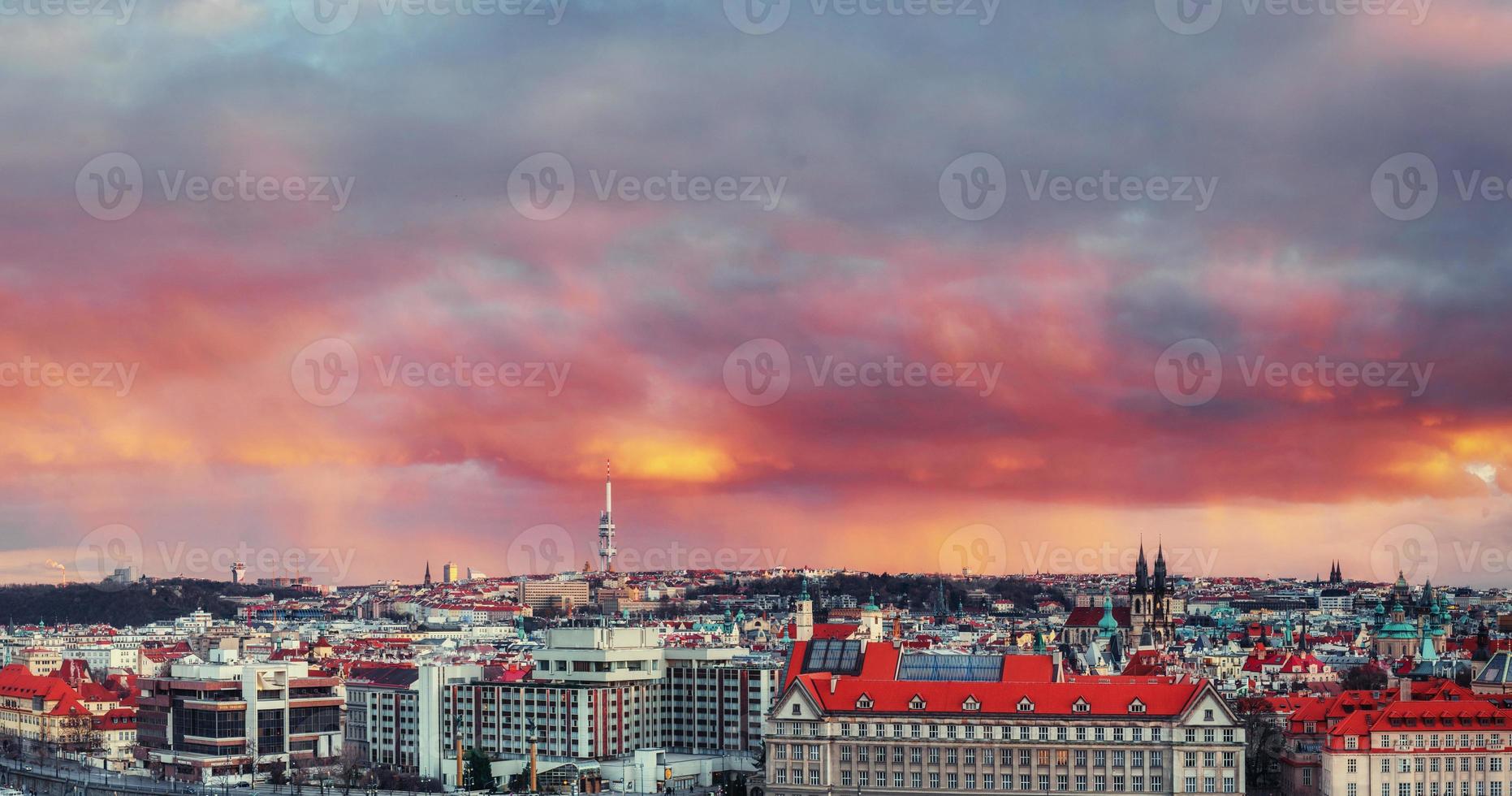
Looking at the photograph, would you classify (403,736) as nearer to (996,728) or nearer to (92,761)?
(92,761)

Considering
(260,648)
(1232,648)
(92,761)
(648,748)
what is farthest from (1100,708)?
(260,648)

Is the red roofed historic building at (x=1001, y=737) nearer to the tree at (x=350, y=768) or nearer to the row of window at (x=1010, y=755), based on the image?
the row of window at (x=1010, y=755)

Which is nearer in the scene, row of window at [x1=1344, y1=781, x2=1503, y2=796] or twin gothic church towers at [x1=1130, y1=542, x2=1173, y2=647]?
row of window at [x1=1344, y1=781, x2=1503, y2=796]

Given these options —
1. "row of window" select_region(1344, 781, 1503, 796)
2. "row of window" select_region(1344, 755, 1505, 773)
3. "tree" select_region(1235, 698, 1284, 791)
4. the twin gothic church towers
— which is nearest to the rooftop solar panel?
"tree" select_region(1235, 698, 1284, 791)

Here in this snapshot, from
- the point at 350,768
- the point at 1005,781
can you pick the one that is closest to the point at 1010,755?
the point at 1005,781

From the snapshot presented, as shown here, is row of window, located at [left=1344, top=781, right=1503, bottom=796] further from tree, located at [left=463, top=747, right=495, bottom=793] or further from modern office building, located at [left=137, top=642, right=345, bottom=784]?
modern office building, located at [left=137, top=642, right=345, bottom=784]

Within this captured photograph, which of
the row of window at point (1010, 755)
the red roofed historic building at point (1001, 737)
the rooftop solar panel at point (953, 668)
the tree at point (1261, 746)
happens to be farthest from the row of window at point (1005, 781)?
the tree at point (1261, 746)

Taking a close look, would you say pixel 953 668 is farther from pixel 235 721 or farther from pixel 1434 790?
pixel 235 721

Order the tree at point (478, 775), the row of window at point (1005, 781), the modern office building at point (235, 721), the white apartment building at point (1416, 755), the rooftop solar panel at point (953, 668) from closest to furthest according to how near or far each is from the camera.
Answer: the row of window at point (1005, 781)
the white apartment building at point (1416, 755)
the rooftop solar panel at point (953, 668)
the tree at point (478, 775)
the modern office building at point (235, 721)

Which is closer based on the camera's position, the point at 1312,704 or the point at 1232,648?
the point at 1312,704
